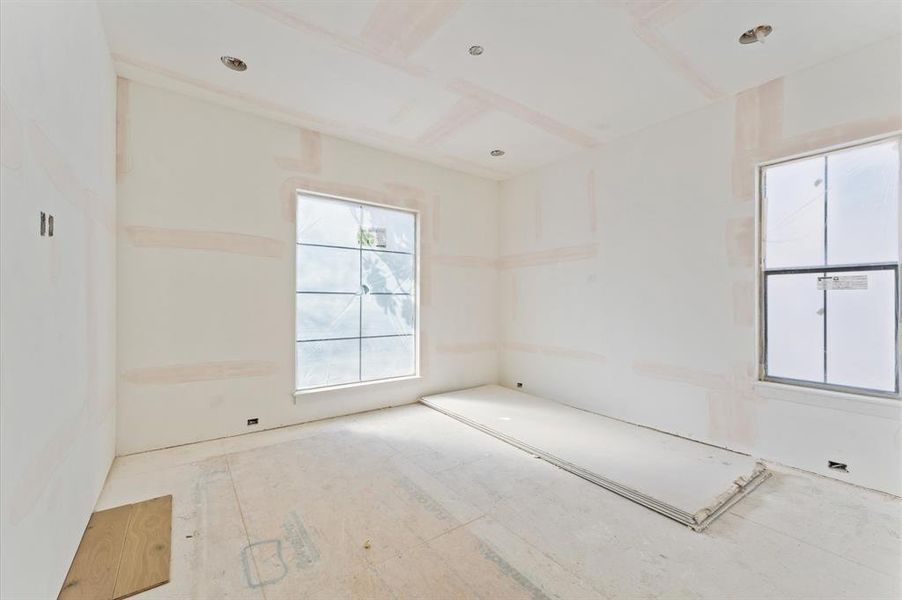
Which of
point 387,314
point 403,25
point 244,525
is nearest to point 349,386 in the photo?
point 387,314

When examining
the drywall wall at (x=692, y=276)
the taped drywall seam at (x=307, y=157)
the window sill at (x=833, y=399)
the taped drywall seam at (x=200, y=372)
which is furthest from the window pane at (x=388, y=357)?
the window sill at (x=833, y=399)

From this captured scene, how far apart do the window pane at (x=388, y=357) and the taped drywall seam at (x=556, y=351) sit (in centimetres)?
147

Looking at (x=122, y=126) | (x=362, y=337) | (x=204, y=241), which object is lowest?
(x=362, y=337)

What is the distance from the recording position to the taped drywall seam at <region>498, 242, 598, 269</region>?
163 inches

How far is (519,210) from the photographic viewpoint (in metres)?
5.00

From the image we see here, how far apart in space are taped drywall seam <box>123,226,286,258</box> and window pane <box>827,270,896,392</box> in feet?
15.1

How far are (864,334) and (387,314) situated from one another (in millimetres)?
4069

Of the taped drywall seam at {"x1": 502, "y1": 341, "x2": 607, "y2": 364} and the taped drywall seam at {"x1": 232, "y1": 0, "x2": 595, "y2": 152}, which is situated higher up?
the taped drywall seam at {"x1": 232, "y1": 0, "x2": 595, "y2": 152}

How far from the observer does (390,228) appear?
4383 millimetres

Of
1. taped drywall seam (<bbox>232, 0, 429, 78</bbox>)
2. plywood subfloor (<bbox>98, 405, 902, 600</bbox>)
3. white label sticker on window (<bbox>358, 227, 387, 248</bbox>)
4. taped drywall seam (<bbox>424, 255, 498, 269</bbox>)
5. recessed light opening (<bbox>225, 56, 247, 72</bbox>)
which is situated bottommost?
plywood subfloor (<bbox>98, 405, 902, 600</bbox>)

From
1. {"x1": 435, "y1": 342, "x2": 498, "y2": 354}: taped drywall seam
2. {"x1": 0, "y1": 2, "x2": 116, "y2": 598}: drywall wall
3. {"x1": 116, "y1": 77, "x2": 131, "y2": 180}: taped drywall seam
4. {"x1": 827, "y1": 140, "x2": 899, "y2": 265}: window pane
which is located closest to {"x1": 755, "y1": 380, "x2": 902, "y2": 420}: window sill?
{"x1": 827, "y1": 140, "x2": 899, "y2": 265}: window pane

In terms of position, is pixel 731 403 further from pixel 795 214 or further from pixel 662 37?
pixel 662 37

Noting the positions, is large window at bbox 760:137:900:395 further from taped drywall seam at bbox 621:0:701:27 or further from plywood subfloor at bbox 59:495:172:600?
plywood subfloor at bbox 59:495:172:600

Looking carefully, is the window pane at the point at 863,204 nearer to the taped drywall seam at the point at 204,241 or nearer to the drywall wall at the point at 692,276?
the drywall wall at the point at 692,276
